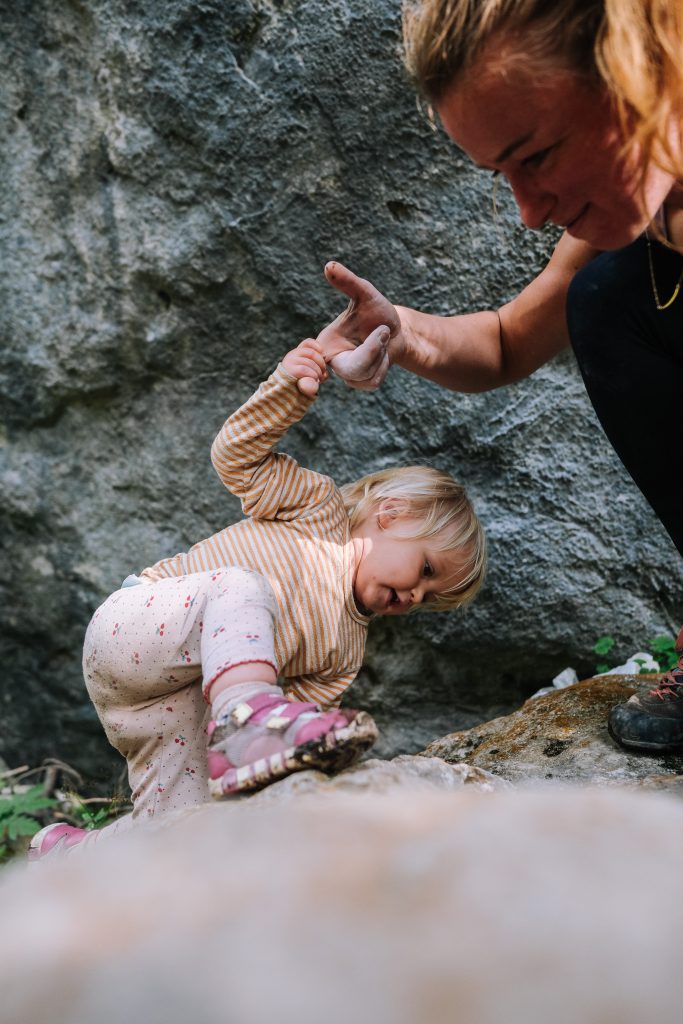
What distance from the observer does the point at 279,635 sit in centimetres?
181

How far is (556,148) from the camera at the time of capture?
1353 mm

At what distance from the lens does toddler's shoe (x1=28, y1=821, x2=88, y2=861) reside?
1746 millimetres

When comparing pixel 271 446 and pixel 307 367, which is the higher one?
pixel 307 367

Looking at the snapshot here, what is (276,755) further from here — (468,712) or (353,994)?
(468,712)

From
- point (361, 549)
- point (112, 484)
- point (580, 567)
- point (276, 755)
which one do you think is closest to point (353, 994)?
point (276, 755)

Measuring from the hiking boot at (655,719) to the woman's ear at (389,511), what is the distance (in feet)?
2.10

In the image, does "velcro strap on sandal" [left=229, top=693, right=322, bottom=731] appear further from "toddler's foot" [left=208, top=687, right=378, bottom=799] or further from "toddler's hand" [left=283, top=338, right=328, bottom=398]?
"toddler's hand" [left=283, top=338, right=328, bottom=398]

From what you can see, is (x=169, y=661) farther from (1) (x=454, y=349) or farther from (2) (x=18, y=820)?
(1) (x=454, y=349)

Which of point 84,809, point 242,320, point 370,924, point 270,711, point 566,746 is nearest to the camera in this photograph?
point 370,924

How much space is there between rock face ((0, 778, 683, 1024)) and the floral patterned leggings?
0.76 meters

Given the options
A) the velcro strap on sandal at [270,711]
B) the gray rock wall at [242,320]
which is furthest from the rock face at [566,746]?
the velcro strap on sandal at [270,711]

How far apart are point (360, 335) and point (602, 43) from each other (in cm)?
82

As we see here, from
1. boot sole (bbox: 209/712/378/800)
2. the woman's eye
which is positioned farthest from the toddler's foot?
the woman's eye

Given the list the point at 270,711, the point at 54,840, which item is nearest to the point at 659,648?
the point at 270,711
